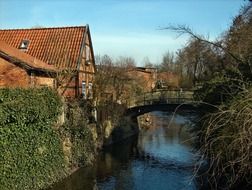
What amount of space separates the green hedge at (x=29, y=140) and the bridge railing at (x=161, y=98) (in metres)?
13.4

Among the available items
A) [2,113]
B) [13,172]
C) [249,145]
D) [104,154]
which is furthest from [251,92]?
[104,154]

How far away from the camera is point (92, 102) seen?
2603cm

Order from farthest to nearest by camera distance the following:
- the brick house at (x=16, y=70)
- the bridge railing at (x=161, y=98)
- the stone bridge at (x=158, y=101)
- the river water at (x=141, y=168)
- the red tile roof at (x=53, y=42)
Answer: the stone bridge at (x=158, y=101) < the bridge railing at (x=161, y=98) < the red tile roof at (x=53, y=42) < the brick house at (x=16, y=70) < the river water at (x=141, y=168)

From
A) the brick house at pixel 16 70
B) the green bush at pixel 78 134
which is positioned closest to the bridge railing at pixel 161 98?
the green bush at pixel 78 134

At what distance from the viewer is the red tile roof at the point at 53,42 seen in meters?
26.5

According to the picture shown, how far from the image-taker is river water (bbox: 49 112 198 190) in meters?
17.3

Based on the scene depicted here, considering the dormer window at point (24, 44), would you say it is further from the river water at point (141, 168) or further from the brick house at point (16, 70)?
the river water at point (141, 168)

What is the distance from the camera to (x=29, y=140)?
15234mm

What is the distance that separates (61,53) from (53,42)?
1298 mm

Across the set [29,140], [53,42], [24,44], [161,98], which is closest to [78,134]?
[29,140]

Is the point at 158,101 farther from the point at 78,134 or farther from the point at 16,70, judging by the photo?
the point at 16,70

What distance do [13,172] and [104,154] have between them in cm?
1057

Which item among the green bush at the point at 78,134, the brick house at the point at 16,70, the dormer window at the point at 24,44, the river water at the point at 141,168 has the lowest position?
the river water at the point at 141,168

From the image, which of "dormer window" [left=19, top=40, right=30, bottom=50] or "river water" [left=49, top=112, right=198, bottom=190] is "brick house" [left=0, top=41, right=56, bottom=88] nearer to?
"river water" [left=49, top=112, right=198, bottom=190]
